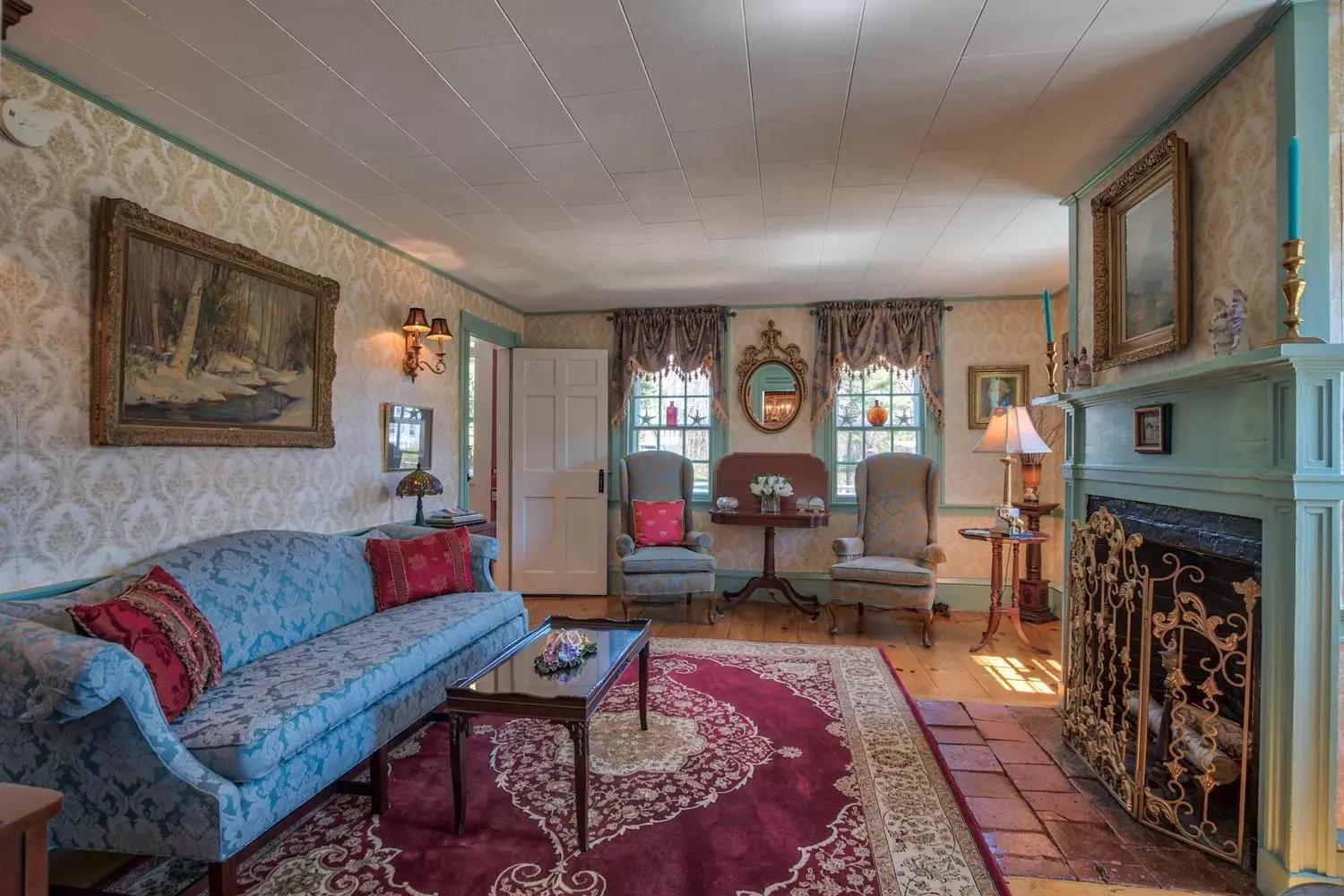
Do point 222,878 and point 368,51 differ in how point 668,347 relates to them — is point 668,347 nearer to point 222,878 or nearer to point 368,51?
point 368,51

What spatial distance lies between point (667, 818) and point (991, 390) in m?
4.34

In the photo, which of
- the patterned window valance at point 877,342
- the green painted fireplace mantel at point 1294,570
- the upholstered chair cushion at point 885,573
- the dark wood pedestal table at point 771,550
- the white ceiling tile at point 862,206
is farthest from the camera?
the patterned window valance at point 877,342

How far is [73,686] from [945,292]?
538 cm

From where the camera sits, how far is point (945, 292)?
203 inches

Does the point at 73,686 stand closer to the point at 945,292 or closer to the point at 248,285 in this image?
the point at 248,285

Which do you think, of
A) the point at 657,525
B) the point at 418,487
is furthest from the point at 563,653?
the point at 657,525

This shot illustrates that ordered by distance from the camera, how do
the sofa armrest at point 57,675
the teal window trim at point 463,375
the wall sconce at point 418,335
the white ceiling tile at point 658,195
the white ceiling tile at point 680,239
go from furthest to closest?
the teal window trim at point 463,375 < the wall sconce at point 418,335 < the white ceiling tile at point 680,239 < the white ceiling tile at point 658,195 < the sofa armrest at point 57,675

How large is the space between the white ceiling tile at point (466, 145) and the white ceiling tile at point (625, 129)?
0.39 m

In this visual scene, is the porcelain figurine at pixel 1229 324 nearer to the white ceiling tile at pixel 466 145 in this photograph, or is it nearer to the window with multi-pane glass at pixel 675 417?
the white ceiling tile at pixel 466 145

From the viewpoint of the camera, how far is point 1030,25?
1.90 metres

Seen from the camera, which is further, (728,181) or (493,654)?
(493,654)

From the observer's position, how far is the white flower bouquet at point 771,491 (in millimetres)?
5149

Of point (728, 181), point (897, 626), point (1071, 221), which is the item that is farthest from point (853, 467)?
point (728, 181)

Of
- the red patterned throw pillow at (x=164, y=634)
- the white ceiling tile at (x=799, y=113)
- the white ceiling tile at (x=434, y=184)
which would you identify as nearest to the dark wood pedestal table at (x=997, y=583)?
the white ceiling tile at (x=799, y=113)
